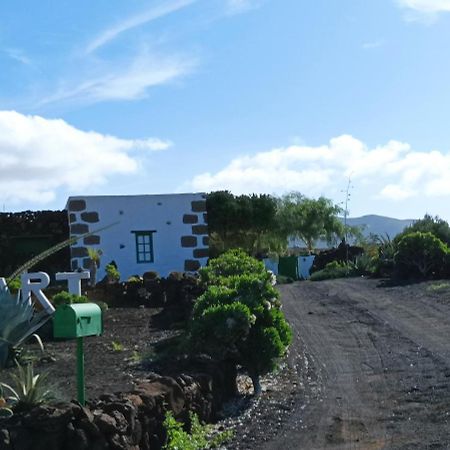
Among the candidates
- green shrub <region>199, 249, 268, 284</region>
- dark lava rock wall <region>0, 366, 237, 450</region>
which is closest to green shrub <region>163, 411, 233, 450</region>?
dark lava rock wall <region>0, 366, 237, 450</region>

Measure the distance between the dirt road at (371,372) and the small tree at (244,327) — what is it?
713 millimetres

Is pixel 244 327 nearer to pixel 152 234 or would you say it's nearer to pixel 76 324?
pixel 76 324

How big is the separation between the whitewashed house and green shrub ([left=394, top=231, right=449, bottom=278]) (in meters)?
7.31

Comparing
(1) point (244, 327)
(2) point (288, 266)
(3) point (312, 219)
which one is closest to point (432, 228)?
(2) point (288, 266)

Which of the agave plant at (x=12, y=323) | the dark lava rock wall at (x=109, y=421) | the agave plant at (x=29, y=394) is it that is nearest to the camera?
the dark lava rock wall at (x=109, y=421)

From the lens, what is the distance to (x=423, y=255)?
27.6 m

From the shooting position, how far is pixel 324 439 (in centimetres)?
809

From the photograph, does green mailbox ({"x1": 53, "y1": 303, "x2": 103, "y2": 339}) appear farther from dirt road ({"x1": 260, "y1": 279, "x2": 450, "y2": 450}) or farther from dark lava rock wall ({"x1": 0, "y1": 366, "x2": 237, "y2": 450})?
dirt road ({"x1": 260, "y1": 279, "x2": 450, "y2": 450})

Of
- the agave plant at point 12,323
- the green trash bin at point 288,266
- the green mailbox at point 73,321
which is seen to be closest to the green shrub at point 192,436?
the green mailbox at point 73,321

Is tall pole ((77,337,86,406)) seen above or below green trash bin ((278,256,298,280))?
below

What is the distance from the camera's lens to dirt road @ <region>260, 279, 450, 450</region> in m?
8.18

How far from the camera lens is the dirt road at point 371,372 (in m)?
8.18

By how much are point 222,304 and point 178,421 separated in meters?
3.03

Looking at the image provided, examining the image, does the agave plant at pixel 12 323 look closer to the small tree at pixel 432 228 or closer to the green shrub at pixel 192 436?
the green shrub at pixel 192 436
